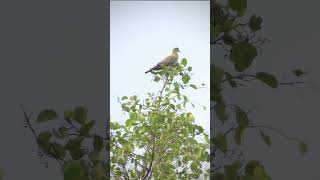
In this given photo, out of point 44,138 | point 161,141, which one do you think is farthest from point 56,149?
point 161,141

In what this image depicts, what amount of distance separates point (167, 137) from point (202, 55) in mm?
493

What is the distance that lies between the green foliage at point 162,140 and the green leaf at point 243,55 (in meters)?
0.85

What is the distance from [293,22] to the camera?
113 cm

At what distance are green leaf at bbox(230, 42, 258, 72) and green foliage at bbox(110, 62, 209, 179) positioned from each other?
2.78 ft

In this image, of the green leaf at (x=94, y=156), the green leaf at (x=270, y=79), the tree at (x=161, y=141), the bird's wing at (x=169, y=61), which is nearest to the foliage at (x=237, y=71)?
the green leaf at (x=270, y=79)

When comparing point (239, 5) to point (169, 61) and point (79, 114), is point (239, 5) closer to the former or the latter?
point (79, 114)

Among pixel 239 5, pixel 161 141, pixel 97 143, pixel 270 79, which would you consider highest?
pixel 239 5

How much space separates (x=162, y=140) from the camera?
5.33 ft

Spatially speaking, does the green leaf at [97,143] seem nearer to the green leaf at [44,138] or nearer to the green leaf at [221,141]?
the green leaf at [44,138]

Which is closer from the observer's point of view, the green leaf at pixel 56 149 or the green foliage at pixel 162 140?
the green leaf at pixel 56 149

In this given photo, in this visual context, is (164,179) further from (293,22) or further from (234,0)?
(234,0)

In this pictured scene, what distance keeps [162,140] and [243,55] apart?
955 mm

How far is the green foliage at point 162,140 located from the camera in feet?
5.29

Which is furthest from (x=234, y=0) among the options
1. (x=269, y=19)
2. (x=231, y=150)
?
(x=269, y=19)
